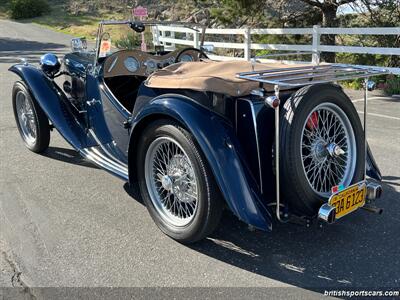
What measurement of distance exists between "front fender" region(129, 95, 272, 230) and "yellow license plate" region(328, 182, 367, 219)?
0.46 metres

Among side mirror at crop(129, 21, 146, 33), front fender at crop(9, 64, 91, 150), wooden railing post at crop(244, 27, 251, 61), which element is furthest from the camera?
wooden railing post at crop(244, 27, 251, 61)

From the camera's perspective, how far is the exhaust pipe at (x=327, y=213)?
9.01 ft

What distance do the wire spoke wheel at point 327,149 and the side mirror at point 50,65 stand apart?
3.46 metres

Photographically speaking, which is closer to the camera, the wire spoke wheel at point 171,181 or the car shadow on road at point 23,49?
the wire spoke wheel at point 171,181

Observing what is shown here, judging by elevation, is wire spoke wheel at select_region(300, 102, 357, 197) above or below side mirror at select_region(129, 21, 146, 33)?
below

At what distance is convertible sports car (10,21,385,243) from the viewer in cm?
281

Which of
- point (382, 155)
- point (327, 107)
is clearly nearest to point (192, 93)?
point (327, 107)

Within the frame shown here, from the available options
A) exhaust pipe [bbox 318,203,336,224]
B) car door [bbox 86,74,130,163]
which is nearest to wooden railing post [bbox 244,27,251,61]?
car door [bbox 86,74,130,163]

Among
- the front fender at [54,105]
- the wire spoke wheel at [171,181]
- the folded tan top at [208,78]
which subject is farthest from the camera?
the front fender at [54,105]

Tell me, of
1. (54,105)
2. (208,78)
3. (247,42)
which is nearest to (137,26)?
(54,105)

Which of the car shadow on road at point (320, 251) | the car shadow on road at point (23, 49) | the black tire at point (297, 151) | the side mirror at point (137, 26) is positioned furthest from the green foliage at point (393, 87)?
the car shadow on road at point (23, 49)

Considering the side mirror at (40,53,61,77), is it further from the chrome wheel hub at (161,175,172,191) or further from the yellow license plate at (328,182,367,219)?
the yellow license plate at (328,182,367,219)

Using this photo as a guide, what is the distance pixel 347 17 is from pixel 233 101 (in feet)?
35.9

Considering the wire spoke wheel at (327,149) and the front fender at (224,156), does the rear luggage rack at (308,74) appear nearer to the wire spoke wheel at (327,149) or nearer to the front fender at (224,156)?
the wire spoke wheel at (327,149)
